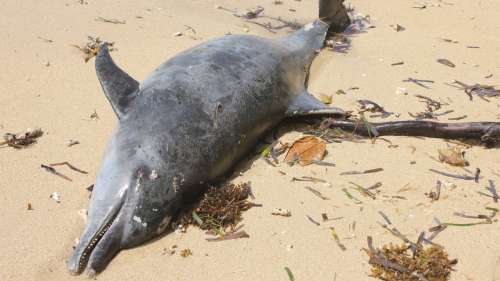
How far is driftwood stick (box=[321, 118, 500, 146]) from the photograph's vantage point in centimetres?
418

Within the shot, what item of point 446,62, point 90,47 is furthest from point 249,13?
point 446,62

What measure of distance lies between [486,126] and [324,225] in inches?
68.5

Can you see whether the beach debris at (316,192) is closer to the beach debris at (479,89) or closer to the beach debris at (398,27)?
the beach debris at (479,89)

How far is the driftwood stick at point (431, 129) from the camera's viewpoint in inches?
165

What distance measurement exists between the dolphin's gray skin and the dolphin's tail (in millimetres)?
1847

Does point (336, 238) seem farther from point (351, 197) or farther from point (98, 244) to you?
point (98, 244)

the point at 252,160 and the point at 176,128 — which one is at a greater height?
the point at 176,128

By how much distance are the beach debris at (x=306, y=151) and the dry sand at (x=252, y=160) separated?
11 centimetres

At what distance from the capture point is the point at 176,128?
3.47 m

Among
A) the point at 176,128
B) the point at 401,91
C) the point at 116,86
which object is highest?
the point at 116,86

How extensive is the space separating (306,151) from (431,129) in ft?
3.53

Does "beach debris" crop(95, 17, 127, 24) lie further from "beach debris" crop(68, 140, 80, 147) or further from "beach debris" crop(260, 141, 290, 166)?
"beach debris" crop(260, 141, 290, 166)

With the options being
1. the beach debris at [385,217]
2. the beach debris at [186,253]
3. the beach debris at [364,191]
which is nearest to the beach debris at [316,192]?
the beach debris at [364,191]

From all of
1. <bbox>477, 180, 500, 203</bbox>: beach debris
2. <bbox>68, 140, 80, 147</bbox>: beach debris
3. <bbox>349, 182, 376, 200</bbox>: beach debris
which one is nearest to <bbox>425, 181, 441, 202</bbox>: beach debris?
<bbox>477, 180, 500, 203</bbox>: beach debris
